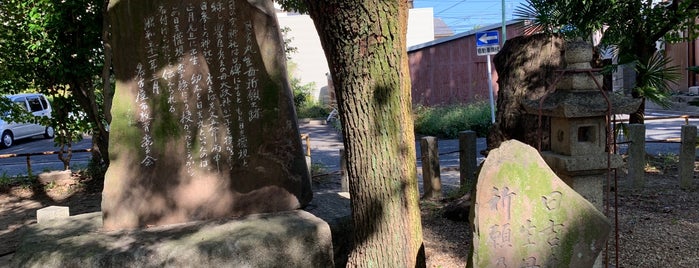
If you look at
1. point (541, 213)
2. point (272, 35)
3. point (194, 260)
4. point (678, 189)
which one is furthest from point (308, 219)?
point (678, 189)

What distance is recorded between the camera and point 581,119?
11.0 feet

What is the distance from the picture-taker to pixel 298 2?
29.8ft

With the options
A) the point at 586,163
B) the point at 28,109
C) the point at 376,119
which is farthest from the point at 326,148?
the point at 376,119

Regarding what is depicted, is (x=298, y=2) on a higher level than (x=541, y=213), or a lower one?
higher

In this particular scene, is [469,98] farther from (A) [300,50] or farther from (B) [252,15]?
(B) [252,15]

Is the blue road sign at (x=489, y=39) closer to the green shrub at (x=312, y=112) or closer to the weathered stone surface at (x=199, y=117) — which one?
the weathered stone surface at (x=199, y=117)

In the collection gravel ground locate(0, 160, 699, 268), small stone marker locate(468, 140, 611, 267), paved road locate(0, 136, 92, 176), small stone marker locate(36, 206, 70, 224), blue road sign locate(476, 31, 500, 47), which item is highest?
blue road sign locate(476, 31, 500, 47)

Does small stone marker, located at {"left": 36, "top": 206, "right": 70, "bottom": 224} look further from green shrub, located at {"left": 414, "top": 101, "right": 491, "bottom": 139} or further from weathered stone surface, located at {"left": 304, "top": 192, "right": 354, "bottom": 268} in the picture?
green shrub, located at {"left": 414, "top": 101, "right": 491, "bottom": 139}

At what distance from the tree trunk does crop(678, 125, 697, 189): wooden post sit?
16.9ft

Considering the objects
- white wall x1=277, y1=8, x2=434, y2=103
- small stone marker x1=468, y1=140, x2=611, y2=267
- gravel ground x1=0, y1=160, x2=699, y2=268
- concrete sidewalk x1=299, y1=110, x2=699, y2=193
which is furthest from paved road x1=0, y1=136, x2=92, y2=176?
white wall x1=277, y1=8, x2=434, y2=103

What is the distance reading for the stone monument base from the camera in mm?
3699

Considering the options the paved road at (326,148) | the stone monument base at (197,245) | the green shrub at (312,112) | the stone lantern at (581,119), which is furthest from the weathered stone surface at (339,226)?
the green shrub at (312,112)

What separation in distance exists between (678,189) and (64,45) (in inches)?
328

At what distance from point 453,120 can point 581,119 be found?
1225cm
